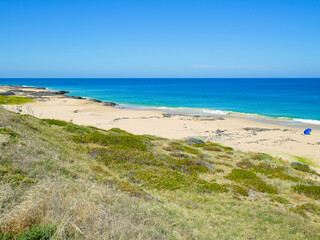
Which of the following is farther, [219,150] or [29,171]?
[219,150]

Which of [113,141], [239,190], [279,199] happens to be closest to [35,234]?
[239,190]

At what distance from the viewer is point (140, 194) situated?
7934 mm

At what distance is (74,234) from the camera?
4051mm

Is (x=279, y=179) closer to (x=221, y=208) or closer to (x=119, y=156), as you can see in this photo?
(x=221, y=208)

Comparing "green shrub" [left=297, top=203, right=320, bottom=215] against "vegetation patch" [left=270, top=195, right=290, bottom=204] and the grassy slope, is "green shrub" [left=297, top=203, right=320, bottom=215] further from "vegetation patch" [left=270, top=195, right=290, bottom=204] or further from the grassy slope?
"vegetation patch" [left=270, top=195, right=290, bottom=204]

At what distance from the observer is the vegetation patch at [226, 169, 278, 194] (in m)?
12.1

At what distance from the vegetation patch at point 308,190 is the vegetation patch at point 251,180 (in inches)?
59.8

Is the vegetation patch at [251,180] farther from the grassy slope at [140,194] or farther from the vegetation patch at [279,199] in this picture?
the vegetation patch at [279,199]

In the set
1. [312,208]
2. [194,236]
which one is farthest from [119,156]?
[312,208]

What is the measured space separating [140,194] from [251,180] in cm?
809

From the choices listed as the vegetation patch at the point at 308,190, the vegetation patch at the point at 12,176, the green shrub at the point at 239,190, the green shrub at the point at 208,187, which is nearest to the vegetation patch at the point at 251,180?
the green shrub at the point at 239,190

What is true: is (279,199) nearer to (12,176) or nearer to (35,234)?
(35,234)

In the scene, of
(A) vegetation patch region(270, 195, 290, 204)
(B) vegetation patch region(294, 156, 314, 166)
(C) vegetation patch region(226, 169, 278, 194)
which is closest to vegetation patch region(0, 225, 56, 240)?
(A) vegetation patch region(270, 195, 290, 204)

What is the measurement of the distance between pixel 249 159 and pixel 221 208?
1051 cm
